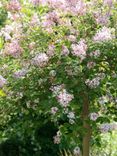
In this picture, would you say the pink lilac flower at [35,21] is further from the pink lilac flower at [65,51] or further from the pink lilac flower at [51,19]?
the pink lilac flower at [65,51]

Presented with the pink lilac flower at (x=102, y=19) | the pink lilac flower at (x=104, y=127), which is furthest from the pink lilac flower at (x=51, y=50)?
the pink lilac flower at (x=104, y=127)

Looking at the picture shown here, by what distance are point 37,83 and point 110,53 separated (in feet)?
2.53

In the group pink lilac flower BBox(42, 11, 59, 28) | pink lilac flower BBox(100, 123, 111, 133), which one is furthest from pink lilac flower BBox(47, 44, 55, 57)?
pink lilac flower BBox(100, 123, 111, 133)

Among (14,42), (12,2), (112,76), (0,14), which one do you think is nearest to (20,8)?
(12,2)

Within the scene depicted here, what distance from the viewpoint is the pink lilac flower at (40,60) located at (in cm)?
414

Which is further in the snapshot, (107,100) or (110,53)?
(107,100)

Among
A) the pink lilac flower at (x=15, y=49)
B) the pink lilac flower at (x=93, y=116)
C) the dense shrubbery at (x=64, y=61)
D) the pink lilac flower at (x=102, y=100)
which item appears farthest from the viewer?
the pink lilac flower at (x=102, y=100)

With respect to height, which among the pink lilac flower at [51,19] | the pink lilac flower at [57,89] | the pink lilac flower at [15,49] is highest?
the pink lilac flower at [51,19]

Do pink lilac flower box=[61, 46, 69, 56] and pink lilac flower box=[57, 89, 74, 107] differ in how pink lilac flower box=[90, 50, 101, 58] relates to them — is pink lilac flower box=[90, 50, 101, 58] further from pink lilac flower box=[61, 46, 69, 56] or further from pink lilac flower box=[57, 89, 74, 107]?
pink lilac flower box=[57, 89, 74, 107]

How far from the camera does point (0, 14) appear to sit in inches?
388

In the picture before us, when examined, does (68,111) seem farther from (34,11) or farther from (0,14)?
(0,14)

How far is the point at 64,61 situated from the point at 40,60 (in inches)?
8.7

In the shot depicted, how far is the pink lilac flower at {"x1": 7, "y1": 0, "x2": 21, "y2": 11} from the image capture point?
4453mm

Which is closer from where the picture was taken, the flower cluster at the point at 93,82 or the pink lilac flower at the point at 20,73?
the flower cluster at the point at 93,82
